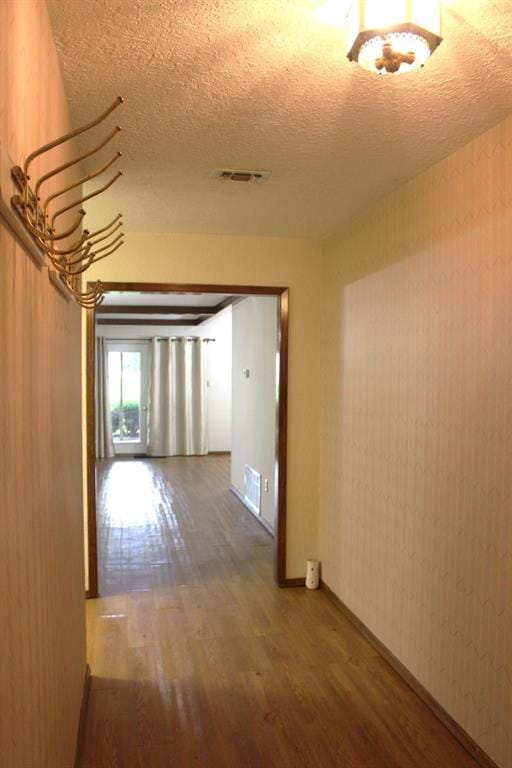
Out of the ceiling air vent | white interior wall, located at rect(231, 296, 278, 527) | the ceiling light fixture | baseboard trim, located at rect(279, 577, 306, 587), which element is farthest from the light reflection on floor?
the ceiling light fixture

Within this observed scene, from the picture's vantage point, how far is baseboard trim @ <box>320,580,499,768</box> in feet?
7.38

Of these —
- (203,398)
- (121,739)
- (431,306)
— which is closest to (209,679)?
(121,739)

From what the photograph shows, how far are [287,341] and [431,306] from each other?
1558mm

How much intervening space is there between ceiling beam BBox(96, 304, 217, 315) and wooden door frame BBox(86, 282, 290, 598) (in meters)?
4.41

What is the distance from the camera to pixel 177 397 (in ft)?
34.3

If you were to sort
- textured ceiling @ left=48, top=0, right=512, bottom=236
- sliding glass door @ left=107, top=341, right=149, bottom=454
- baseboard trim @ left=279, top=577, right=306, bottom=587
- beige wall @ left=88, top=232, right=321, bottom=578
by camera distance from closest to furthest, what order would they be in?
textured ceiling @ left=48, top=0, right=512, bottom=236 < beige wall @ left=88, top=232, right=321, bottom=578 < baseboard trim @ left=279, top=577, right=306, bottom=587 < sliding glass door @ left=107, top=341, right=149, bottom=454

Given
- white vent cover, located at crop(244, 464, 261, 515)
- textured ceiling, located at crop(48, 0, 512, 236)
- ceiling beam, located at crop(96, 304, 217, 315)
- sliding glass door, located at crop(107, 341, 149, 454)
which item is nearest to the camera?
textured ceiling, located at crop(48, 0, 512, 236)

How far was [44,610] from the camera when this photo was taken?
54.1 inches

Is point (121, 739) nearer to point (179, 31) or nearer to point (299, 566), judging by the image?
point (299, 566)

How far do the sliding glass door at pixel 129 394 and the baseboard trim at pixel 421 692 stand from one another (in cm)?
752

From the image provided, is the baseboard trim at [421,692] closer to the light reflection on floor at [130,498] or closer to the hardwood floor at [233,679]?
the hardwood floor at [233,679]

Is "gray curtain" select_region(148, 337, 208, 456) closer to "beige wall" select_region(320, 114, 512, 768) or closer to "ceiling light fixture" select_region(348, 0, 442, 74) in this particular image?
"beige wall" select_region(320, 114, 512, 768)

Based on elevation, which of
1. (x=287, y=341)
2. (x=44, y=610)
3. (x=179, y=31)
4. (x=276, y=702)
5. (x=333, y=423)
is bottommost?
(x=276, y=702)

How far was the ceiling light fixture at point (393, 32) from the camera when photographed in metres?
1.32
